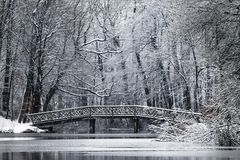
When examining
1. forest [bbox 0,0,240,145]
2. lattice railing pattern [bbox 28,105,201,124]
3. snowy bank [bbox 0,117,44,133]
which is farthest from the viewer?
forest [bbox 0,0,240,145]

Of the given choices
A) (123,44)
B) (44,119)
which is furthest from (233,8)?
(123,44)

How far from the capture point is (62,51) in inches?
2180

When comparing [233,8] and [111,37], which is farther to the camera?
[111,37]

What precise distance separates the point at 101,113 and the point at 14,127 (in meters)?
9.66

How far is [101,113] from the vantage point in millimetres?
54281

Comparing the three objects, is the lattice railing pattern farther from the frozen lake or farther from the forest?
the frozen lake

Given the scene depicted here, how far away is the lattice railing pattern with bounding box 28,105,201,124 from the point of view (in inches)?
2044

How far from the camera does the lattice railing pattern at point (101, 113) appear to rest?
51919mm

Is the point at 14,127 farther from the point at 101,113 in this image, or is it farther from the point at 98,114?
the point at 101,113

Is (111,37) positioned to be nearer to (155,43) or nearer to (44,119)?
(155,43)

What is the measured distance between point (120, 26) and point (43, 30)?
36.4ft

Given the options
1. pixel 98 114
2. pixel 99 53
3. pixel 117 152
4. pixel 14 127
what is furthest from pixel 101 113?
pixel 117 152

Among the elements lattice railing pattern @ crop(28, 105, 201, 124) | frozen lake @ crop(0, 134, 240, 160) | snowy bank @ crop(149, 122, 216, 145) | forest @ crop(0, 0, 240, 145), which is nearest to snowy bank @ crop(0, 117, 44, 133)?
forest @ crop(0, 0, 240, 145)

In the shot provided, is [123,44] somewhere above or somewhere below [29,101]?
above
